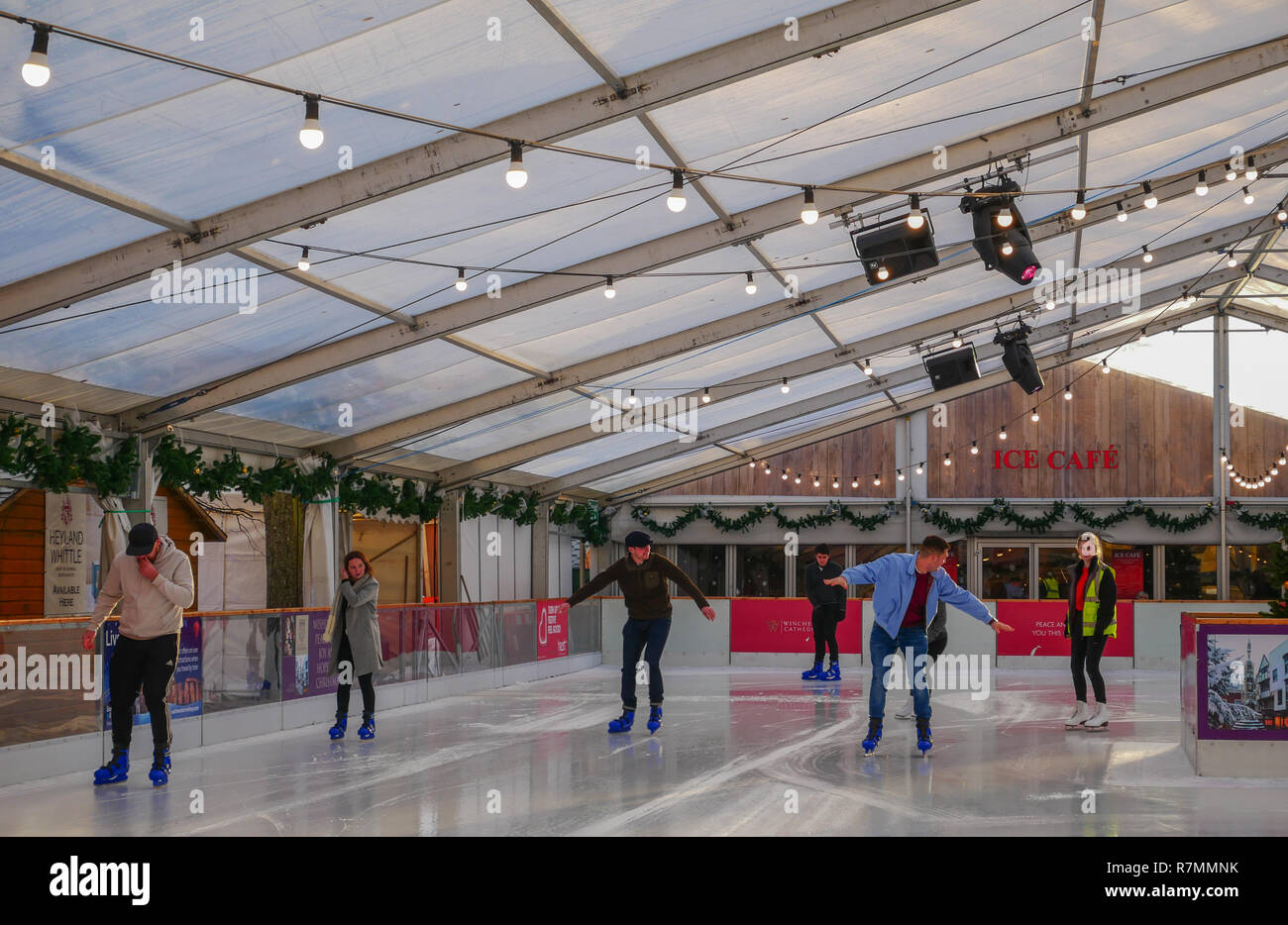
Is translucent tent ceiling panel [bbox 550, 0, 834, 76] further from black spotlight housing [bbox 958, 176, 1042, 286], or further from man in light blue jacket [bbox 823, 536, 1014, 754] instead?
black spotlight housing [bbox 958, 176, 1042, 286]

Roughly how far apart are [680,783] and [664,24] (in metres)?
4.12

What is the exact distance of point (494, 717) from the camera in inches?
431

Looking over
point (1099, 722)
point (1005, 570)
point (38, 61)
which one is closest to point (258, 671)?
point (38, 61)

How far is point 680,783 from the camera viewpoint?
268 inches

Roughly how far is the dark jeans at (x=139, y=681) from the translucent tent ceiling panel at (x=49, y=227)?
240cm

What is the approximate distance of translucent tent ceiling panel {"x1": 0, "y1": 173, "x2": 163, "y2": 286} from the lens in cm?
649

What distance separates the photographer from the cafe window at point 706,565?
23406 mm

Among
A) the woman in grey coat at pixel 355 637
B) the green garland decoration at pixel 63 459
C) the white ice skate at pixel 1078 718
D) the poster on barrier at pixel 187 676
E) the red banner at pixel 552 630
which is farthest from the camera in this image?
the red banner at pixel 552 630

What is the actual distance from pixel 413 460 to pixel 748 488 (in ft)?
30.6

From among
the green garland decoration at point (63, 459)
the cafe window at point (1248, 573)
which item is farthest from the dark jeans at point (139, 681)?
the cafe window at point (1248, 573)

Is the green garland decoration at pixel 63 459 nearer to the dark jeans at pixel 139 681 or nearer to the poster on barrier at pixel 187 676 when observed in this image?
the poster on barrier at pixel 187 676

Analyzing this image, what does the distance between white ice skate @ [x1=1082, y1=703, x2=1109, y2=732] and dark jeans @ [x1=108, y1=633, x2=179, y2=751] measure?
669cm

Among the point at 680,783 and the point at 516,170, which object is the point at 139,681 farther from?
the point at 516,170

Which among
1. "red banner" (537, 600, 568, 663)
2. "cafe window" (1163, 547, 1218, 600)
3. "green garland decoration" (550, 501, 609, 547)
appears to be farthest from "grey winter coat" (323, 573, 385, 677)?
"cafe window" (1163, 547, 1218, 600)
